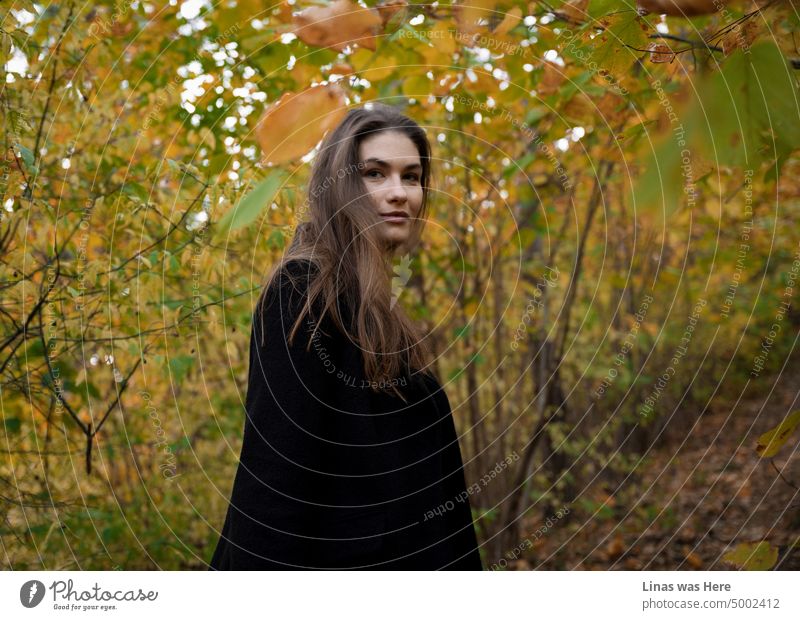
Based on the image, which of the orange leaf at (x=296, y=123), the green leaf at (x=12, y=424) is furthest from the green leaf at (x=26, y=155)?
the green leaf at (x=12, y=424)

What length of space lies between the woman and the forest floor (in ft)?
8.14

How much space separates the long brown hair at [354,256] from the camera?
1.54 m

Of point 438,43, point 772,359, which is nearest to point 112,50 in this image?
point 438,43

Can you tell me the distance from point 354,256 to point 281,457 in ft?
1.59

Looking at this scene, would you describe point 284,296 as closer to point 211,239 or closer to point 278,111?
point 278,111

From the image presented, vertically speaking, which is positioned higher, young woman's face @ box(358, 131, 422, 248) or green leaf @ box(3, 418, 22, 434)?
young woman's face @ box(358, 131, 422, 248)

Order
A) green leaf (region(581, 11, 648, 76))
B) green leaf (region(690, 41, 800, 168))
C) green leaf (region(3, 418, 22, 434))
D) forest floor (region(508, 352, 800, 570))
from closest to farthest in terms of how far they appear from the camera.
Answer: green leaf (region(690, 41, 800, 168)) → green leaf (region(581, 11, 648, 76)) → green leaf (region(3, 418, 22, 434)) → forest floor (region(508, 352, 800, 570))

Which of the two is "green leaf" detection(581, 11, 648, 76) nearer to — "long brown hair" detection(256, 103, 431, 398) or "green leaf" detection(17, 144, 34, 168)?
"long brown hair" detection(256, 103, 431, 398)

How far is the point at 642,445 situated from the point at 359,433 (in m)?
5.14

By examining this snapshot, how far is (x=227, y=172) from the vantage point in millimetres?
2402

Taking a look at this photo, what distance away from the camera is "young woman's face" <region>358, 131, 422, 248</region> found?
5.50ft

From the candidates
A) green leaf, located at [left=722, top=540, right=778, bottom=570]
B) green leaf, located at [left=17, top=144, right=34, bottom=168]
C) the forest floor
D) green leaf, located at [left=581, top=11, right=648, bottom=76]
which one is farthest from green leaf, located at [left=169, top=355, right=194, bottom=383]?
the forest floor

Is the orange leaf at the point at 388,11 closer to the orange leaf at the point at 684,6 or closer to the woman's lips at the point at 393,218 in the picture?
the woman's lips at the point at 393,218

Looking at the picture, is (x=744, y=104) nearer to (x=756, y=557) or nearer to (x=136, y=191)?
(x=756, y=557)
